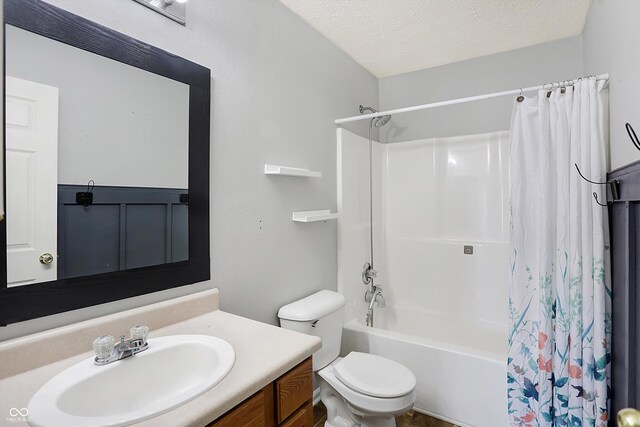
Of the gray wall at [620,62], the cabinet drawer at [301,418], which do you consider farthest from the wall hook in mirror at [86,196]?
the gray wall at [620,62]

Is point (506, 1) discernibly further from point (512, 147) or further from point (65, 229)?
point (65, 229)

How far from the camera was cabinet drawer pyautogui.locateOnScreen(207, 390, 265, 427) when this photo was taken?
849mm

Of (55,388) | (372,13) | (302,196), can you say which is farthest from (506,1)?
(55,388)

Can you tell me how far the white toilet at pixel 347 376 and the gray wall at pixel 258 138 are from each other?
0.57 ft

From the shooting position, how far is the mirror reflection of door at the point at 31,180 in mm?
941

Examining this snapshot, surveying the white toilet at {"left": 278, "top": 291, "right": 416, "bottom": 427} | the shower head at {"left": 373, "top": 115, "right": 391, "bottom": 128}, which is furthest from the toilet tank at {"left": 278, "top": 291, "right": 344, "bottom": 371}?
the shower head at {"left": 373, "top": 115, "right": 391, "bottom": 128}

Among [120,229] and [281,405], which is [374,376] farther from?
[120,229]

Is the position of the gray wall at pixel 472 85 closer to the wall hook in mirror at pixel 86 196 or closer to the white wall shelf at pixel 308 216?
the white wall shelf at pixel 308 216

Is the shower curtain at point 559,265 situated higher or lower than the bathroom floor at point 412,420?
higher

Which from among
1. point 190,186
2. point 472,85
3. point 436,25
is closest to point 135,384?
point 190,186

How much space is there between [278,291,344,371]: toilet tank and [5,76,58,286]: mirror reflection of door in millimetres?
1057

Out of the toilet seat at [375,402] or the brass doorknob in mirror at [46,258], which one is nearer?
the brass doorknob in mirror at [46,258]

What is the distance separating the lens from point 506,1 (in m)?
1.87

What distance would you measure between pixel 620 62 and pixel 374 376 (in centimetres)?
173
